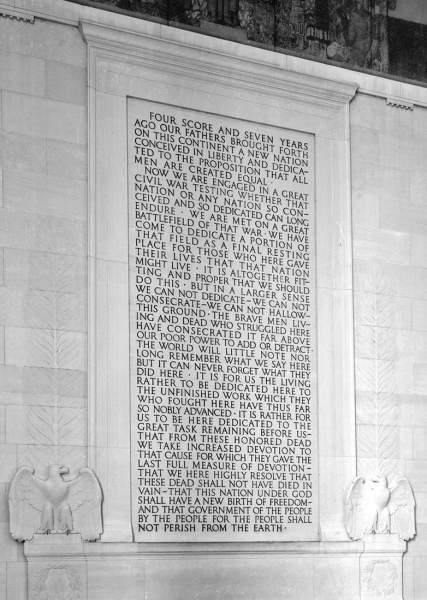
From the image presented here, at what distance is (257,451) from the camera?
55.3ft

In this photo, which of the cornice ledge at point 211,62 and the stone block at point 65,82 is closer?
the stone block at point 65,82

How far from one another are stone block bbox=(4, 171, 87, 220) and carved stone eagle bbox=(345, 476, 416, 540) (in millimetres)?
5295

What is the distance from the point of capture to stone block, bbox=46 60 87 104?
1608 cm

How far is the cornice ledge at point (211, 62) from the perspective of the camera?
16.5 m

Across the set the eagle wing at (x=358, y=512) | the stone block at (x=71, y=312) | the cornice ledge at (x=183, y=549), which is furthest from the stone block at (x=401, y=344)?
the stone block at (x=71, y=312)

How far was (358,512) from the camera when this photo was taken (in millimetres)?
17281

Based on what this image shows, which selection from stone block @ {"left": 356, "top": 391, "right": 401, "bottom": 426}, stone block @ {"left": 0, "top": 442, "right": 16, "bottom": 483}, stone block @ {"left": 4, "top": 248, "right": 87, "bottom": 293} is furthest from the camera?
stone block @ {"left": 356, "top": 391, "right": 401, "bottom": 426}

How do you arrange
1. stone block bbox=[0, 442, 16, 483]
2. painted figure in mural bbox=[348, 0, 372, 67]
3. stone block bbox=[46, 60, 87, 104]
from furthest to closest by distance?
painted figure in mural bbox=[348, 0, 372, 67]
stone block bbox=[46, 60, 87, 104]
stone block bbox=[0, 442, 16, 483]

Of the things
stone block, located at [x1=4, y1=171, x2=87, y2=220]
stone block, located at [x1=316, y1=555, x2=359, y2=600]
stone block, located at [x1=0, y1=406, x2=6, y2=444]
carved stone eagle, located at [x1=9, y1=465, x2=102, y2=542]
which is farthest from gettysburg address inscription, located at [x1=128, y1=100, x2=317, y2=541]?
stone block, located at [x1=0, y1=406, x2=6, y2=444]

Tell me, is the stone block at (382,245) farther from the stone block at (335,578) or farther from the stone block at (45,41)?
the stone block at (45,41)

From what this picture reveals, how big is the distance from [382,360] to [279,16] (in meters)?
5.07

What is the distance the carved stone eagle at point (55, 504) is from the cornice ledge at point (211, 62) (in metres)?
5.43

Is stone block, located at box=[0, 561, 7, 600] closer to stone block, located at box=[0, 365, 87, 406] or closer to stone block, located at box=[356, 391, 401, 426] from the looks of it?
stone block, located at box=[0, 365, 87, 406]

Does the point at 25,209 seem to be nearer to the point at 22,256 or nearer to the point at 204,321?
the point at 22,256
